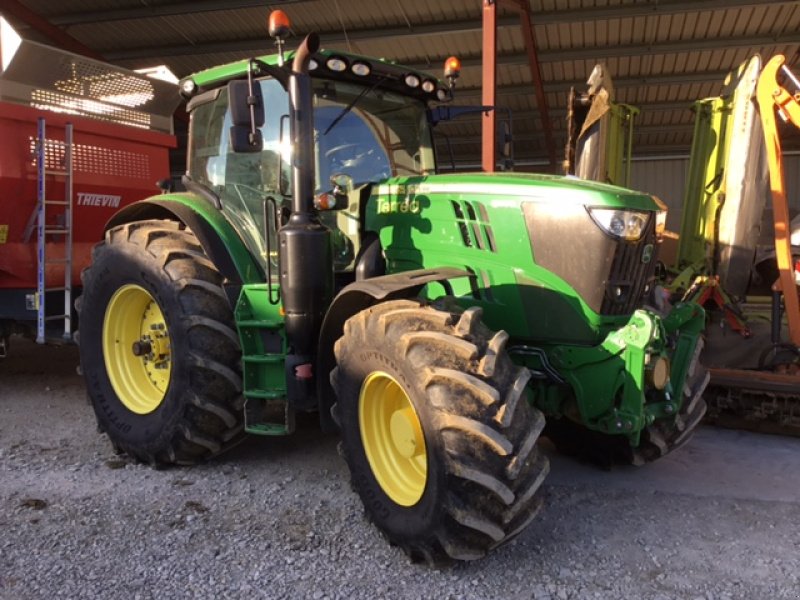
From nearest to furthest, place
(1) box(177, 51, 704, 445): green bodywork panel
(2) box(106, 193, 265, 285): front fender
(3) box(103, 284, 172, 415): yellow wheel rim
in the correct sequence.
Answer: (1) box(177, 51, 704, 445): green bodywork panel, (2) box(106, 193, 265, 285): front fender, (3) box(103, 284, 172, 415): yellow wheel rim

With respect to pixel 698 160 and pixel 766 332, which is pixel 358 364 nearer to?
pixel 766 332

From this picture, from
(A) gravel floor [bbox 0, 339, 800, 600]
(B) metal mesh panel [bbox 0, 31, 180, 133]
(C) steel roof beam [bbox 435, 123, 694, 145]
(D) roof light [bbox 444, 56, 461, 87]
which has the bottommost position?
(A) gravel floor [bbox 0, 339, 800, 600]

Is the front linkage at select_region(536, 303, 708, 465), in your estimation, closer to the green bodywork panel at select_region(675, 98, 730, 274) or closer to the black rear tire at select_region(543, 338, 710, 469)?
the black rear tire at select_region(543, 338, 710, 469)

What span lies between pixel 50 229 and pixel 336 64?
3035mm

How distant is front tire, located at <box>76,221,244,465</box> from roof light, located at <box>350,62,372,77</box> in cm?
136

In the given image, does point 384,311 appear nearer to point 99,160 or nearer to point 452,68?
point 452,68

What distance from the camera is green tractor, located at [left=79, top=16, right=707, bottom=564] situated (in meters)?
2.73

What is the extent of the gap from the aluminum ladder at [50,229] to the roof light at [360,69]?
288cm

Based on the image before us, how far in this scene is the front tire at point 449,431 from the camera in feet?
8.56

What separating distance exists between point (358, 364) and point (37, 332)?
11.7ft

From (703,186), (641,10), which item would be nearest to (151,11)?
(641,10)

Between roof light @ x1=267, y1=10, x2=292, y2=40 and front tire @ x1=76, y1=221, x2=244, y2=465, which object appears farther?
front tire @ x1=76, y1=221, x2=244, y2=465

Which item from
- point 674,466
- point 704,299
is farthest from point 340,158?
point 704,299

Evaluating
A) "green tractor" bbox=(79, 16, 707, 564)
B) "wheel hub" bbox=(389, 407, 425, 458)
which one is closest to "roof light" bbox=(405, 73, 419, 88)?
"green tractor" bbox=(79, 16, 707, 564)
